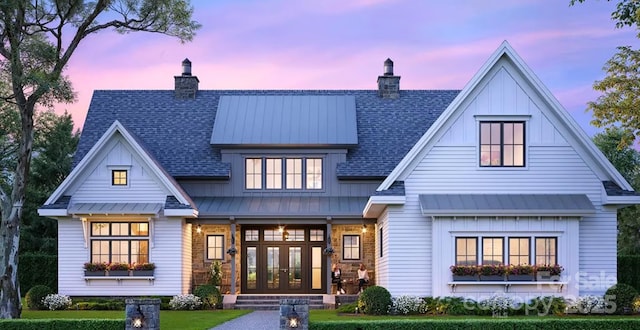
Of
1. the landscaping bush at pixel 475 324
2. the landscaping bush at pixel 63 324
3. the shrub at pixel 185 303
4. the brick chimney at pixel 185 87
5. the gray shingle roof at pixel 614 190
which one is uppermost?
the brick chimney at pixel 185 87

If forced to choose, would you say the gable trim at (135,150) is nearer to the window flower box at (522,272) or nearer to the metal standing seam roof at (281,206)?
the metal standing seam roof at (281,206)

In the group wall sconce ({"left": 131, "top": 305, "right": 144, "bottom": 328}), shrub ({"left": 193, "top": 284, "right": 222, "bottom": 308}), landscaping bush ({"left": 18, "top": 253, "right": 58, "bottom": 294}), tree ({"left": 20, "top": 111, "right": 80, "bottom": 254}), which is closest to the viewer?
wall sconce ({"left": 131, "top": 305, "right": 144, "bottom": 328})

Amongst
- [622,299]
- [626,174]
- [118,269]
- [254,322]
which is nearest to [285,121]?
[118,269]

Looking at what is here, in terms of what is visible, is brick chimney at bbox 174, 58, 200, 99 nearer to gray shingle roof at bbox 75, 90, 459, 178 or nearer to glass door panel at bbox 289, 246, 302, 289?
gray shingle roof at bbox 75, 90, 459, 178

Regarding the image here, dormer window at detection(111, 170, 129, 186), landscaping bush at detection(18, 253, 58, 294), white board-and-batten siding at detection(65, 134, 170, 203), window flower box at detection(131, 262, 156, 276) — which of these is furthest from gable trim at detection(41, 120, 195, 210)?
landscaping bush at detection(18, 253, 58, 294)

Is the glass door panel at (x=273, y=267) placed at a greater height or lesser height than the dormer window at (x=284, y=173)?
lesser

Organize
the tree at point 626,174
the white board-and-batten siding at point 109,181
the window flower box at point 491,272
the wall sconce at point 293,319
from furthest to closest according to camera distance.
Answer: the tree at point 626,174
the white board-and-batten siding at point 109,181
the window flower box at point 491,272
the wall sconce at point 293,319

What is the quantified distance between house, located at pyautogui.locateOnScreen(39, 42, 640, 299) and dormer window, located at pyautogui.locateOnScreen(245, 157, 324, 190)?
2.1 inches

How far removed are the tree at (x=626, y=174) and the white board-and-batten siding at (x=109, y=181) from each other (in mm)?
26901

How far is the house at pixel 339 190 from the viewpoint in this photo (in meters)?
23.7

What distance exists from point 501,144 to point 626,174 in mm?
25350

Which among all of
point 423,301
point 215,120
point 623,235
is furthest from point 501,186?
point 623,235

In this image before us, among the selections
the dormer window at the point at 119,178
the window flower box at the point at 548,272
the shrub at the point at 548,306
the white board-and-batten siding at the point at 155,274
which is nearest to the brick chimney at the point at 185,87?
the dormer window at the point at 119,178

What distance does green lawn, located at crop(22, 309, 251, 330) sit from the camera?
→ 66.4ft
